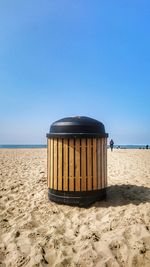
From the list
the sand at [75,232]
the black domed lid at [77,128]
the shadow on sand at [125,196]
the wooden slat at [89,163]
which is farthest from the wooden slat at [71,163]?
the shadow on sand at [125,196]

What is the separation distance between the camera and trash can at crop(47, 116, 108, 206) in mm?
4168

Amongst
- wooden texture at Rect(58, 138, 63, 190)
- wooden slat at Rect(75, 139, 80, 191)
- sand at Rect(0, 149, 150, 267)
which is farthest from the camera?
wooden texture at Rect(58, 138, 63, 190)

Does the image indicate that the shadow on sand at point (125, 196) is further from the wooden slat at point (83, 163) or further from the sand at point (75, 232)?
the wooden slat at point (83, 163)

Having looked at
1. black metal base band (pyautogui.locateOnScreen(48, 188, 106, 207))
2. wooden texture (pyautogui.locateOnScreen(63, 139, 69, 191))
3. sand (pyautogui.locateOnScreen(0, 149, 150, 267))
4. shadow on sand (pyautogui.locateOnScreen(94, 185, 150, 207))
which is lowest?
sand (pyautogui.locateOnScreen(0, 149, 150, 267))

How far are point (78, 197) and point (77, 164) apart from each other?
602 millimetres

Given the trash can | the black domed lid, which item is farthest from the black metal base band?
the black domed lid

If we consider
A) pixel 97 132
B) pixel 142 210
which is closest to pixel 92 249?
pixel 142 210

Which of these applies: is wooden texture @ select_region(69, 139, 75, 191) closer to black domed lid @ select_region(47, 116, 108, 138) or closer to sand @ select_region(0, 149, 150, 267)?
black domed lid @ select_region(47, 116, 108, 138)

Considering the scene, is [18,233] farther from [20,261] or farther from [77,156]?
[77,156]

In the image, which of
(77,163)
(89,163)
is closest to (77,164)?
(77,163)

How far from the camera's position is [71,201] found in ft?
13.8

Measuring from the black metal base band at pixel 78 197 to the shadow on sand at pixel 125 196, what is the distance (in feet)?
0.45

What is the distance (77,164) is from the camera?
417 cm

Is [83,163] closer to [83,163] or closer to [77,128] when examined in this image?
[83,163]
